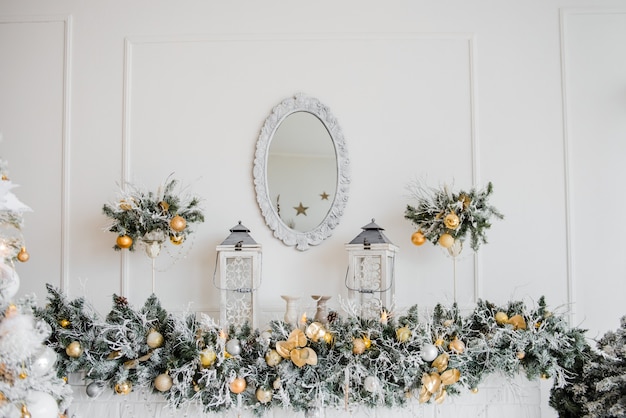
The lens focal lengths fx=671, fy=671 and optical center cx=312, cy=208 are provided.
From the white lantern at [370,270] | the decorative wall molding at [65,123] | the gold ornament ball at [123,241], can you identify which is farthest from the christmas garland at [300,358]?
the decorative wall molding at [65,123]

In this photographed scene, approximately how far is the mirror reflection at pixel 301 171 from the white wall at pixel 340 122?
0.41 feet

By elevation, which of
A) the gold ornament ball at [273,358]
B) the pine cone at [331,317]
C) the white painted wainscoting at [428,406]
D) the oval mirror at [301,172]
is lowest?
the white painted wainscoting at [428,406]

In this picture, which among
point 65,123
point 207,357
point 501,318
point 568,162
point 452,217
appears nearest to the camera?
point 207,357

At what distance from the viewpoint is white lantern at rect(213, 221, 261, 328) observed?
11.2 feet

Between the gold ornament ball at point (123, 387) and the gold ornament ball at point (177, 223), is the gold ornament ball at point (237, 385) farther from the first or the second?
the gold ornament ball at point (177, 223)

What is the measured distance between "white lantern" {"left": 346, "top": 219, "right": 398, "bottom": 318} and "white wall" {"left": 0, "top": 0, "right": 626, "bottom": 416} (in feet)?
0.97

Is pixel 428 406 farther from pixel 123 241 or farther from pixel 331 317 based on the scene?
pixel 123 241

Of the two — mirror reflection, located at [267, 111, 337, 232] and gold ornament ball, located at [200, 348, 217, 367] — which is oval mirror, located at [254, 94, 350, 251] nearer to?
mirror reflection, located at [267, 111, 337, 232]

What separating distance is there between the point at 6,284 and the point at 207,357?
2.94 ft

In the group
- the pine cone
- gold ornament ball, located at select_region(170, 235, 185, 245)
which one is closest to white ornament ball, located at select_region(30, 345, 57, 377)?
gold ornament ball, located at select_region(170, 235, 185, 245)

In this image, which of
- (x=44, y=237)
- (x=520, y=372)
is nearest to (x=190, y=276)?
(x=44, y=237)

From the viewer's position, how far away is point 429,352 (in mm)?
2904

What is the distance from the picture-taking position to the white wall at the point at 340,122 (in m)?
3.73

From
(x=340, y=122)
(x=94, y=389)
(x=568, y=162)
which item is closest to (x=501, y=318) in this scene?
(x=568, y=162)
